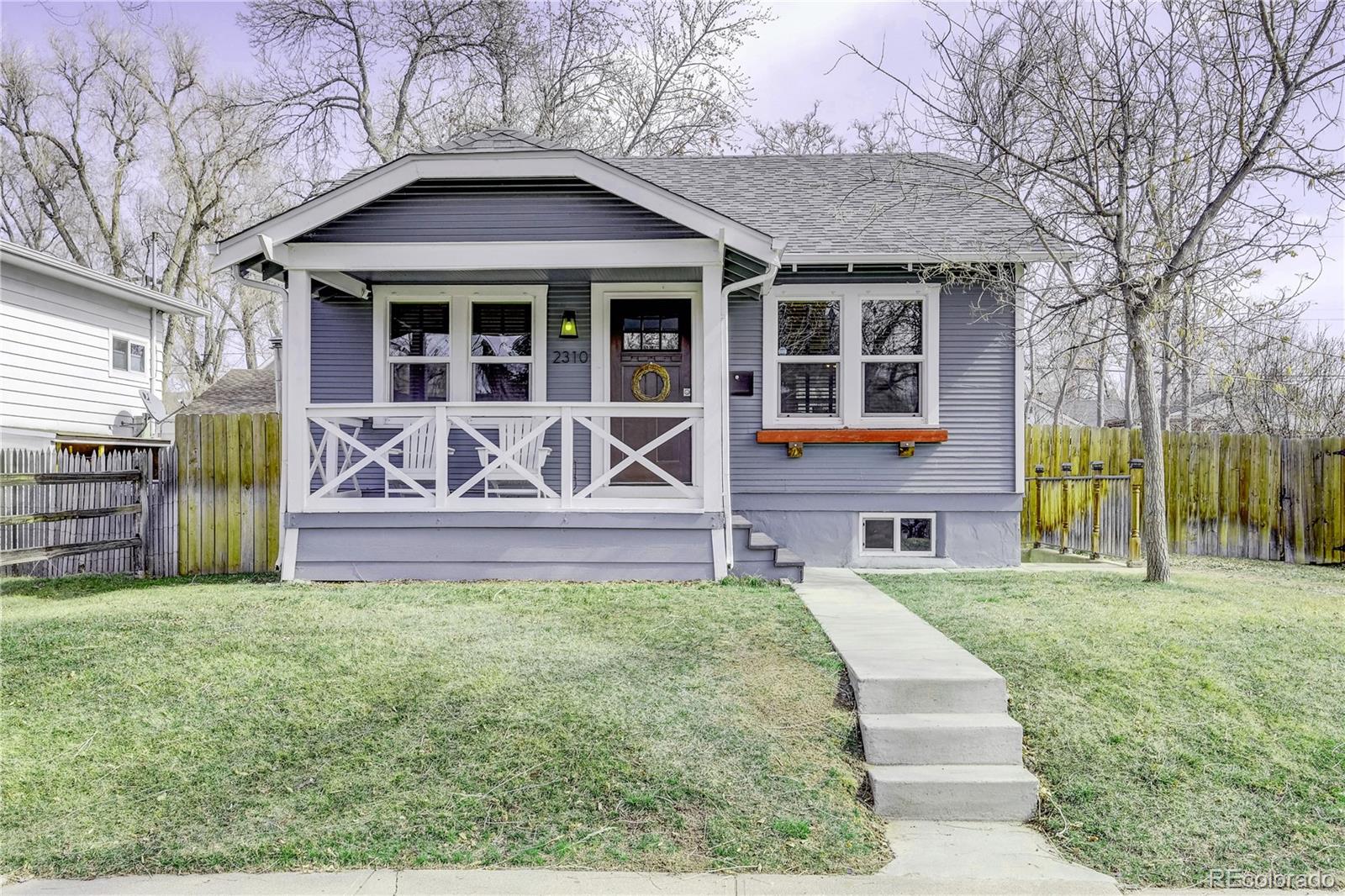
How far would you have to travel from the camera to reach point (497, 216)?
7.11 metres

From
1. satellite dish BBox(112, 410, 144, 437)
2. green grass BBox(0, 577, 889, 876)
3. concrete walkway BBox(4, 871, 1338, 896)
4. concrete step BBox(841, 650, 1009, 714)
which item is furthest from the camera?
satellite dish BBox(112, 410, 144, 437)

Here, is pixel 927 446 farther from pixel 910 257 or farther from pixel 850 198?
pixel 850 198

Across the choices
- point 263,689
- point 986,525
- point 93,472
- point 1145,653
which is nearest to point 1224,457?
point 986,525

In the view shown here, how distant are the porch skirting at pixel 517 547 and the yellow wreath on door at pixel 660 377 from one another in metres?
2.00

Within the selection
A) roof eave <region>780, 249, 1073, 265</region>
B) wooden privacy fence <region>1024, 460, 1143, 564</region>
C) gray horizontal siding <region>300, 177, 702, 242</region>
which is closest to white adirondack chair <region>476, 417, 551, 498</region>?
gray horizontal siding <region>300, 177, 702, 242</region>

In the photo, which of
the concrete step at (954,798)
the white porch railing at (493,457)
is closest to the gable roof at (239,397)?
the white porch railing at (493,457)

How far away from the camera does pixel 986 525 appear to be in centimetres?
861

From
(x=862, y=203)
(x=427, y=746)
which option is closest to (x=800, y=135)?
(x=862, y=203)

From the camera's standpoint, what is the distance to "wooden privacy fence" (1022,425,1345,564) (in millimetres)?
9633

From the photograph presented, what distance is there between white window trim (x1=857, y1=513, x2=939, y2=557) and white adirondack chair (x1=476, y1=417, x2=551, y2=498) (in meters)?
3.50

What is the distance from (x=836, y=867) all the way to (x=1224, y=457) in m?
9.91

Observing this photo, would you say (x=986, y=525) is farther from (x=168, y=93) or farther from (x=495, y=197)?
(x=168, y=93)

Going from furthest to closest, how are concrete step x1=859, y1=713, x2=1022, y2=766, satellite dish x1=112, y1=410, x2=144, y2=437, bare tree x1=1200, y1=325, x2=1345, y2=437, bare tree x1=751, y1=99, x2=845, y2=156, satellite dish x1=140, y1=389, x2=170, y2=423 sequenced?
1. bare tree x1=751, y1=99, x2=845, y2=156
2. satellite dish x1=112, y1=410, x2=144, y2=437
3. satellite dish x1=140, y1=389, x2=170, y2=423
4. bare tree x1=1200, y1=325, x2=1345, y2=437
5. concrete step x1=859, y1=713, x2=1022, y2=766

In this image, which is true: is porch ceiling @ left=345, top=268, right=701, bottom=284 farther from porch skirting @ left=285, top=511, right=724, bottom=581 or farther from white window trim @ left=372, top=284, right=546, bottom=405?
porch skirting @ left=285, top=511, right=724, bottom=581
